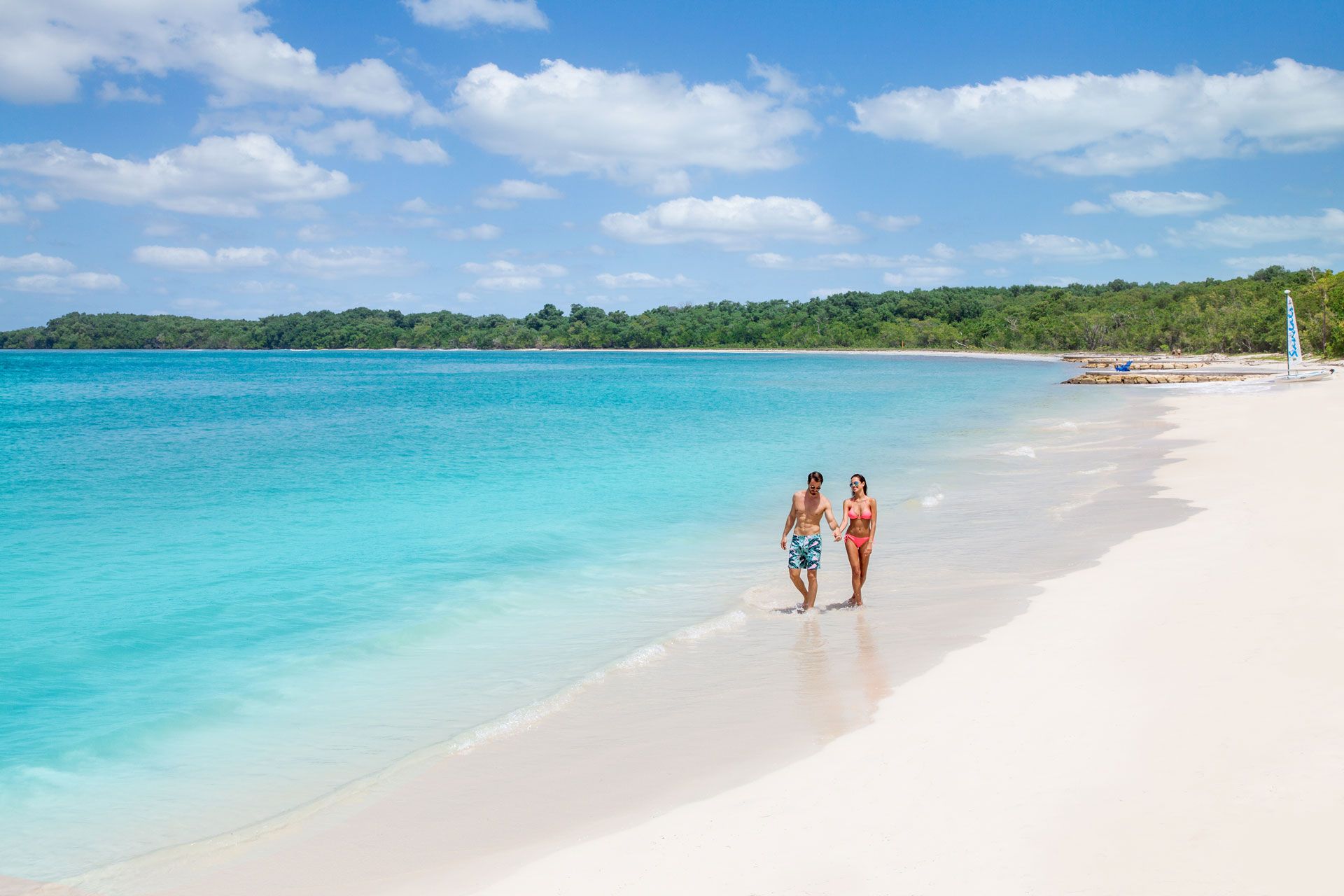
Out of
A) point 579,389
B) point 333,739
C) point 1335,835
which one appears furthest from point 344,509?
point 579,389

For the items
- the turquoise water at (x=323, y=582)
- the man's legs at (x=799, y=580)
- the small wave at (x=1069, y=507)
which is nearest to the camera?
the turquoise water at (x=323, y=582)

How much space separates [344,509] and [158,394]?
62.3 metres

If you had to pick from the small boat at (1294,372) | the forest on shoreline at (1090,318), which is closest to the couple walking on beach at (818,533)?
the small boat at (1294,372)

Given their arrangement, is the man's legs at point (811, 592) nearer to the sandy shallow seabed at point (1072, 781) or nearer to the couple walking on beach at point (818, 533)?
the couple walking on beach at point (818, 533)

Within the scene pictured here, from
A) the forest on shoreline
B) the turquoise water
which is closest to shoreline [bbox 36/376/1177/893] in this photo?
the turquoise water

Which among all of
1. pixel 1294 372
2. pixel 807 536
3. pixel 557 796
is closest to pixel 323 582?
pixel 807 536

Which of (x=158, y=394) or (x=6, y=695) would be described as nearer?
(x=6, y=695)

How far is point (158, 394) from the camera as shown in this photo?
72.8m

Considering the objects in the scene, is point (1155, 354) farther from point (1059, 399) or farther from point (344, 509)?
point (344, 509)

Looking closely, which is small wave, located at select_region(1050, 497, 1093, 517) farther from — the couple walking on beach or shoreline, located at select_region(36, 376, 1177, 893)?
shoreline, located at select_region(36, 376, 1177, 893)

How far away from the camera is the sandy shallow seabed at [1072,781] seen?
475 cm

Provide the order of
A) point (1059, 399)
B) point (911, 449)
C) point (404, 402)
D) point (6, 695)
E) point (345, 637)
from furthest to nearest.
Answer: point (404, 402) < point (1059, 399) < point (911, 449) < point (345, 637) < point (6, 695)

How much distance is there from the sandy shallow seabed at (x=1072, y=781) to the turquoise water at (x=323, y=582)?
3.12 meters

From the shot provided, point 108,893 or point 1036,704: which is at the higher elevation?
point 1036,704
